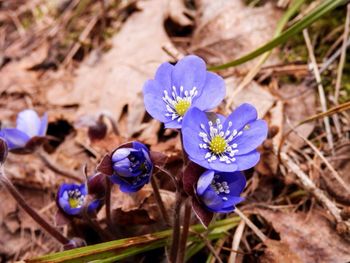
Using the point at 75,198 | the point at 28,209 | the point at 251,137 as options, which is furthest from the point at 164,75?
the point at 28,209

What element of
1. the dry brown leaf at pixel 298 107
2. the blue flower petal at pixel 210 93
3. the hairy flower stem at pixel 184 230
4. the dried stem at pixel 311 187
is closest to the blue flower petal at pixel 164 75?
the blue flower petal at pixel 210 93

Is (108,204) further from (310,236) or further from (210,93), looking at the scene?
(310,236)

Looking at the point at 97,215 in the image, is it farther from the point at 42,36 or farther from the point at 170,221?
the point at 42,36

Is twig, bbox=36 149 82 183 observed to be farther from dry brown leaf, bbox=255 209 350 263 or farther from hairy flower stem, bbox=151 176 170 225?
dry brown leaf, bbox=255 209 350 263

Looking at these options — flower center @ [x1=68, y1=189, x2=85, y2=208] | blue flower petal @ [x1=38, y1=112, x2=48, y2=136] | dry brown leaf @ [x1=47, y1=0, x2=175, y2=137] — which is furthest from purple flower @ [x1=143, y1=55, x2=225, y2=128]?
dry brown leaf @ [x1=47, y1=0, x2=175, y2=137]

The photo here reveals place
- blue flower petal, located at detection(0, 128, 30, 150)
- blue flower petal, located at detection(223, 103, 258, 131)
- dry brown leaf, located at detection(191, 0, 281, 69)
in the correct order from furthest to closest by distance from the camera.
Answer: dry brown leaf, located at detection(191, 0, 281, 69), blue flower petal, located at detection(0, 128, 30, 150), blue flower petal, located at detection(223, 103, 258, 131)

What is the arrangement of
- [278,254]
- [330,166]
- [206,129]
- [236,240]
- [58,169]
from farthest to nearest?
[58,169] < [330,166] < [236,240] < [278,254] < [206,129]
